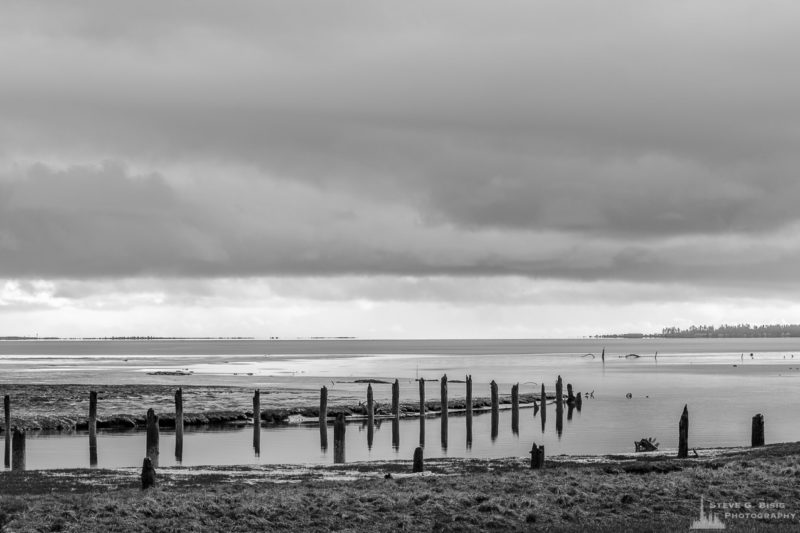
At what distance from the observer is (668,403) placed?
3275 inches

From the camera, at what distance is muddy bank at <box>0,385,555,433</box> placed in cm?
5984

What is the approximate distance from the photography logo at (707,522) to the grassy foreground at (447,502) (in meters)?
0.19

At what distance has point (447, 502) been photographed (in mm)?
23312

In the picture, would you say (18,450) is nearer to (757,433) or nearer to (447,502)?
(447,502)

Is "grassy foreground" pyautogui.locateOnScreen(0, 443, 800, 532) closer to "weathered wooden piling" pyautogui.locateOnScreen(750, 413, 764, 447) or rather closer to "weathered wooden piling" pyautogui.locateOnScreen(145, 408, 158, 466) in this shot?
"weathered wooden piling" pyautogui.locateOnScreen(145, 408, 158, 466)

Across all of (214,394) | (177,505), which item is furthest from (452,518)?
(214,394)

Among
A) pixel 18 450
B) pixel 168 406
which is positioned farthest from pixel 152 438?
pixel 168 406

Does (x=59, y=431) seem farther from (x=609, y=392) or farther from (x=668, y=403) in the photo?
(x=609, y=392)

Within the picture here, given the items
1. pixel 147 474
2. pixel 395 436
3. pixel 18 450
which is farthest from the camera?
pixel 395 436

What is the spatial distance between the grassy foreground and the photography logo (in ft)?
0.63

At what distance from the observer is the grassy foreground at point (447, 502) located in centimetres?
2127

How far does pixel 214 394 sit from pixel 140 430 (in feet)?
82.8

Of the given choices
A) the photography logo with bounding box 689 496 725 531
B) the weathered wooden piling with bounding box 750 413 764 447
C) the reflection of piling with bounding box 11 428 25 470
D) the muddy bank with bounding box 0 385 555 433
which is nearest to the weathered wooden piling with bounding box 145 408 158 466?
the reflection of piling with bounding box 11 428 25 470

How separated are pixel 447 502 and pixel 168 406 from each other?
52.0m
